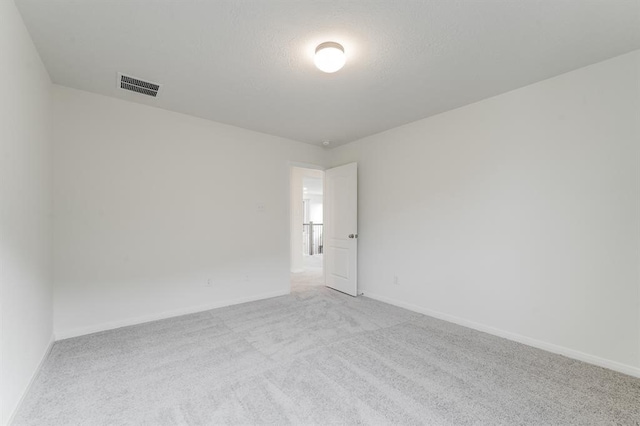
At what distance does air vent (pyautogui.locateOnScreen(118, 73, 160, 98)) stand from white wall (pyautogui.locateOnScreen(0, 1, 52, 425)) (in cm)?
58

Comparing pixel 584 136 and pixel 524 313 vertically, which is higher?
pixel 584 136

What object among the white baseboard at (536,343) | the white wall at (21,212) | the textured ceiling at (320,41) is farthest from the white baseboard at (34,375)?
the white baseboard at (536,343)

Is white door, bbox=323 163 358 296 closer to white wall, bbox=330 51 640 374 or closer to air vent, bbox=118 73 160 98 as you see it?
white wall, bbox=330 51 640 374

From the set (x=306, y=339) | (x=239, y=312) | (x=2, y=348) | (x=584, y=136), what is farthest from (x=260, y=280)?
(x=584, y=136)

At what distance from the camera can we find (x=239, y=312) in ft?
11.8

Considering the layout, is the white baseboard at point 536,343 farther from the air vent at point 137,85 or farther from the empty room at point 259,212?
the air vent at point 137,85

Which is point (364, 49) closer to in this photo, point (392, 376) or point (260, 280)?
point (392, 376)

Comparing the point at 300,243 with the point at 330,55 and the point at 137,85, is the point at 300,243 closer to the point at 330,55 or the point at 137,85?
the point at 137,85

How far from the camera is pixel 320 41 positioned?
2076 mm

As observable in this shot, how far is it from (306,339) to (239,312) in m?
1.22

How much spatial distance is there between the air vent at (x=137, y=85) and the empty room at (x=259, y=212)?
0.11ft

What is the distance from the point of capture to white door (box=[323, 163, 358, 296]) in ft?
14.8

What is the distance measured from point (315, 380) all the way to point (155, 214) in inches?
105

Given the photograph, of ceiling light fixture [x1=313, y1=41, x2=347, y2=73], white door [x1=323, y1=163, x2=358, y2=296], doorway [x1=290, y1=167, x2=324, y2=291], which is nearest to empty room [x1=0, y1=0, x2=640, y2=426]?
ceiling light fixture [x1=313, y1=41, x2=347, y2=73]
